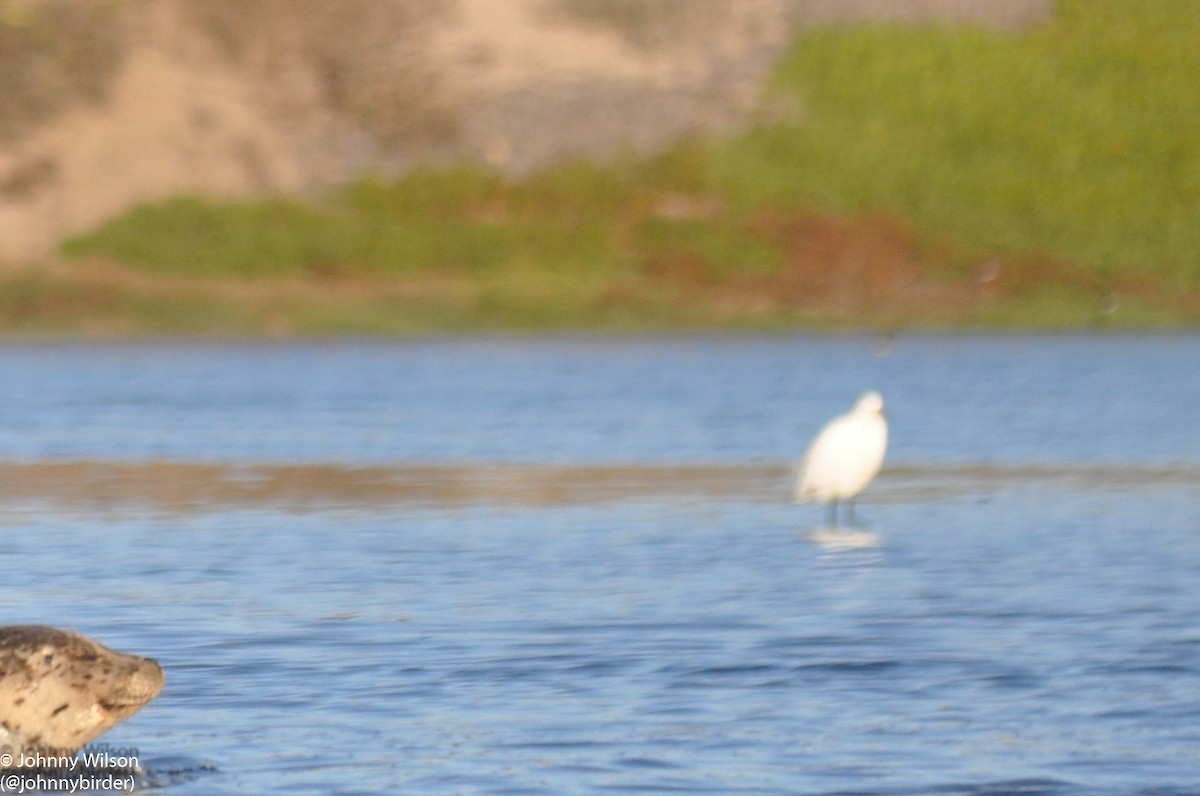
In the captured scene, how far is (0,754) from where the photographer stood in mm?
10164

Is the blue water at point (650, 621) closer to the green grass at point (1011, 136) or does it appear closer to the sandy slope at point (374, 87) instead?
the green grass at point (1011, 136)

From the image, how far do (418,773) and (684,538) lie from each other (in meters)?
8.91

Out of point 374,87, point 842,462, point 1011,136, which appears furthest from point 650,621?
point 374,87

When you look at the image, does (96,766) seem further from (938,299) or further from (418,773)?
(938,299)

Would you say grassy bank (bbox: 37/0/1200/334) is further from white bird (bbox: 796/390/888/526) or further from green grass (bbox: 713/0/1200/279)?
white bird (bbox: 796/390/888/526)

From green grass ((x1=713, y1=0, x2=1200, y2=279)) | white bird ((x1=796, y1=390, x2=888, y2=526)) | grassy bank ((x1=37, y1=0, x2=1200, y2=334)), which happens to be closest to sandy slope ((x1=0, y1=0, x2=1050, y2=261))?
grassy bank ((x1=37, y1=0, x2=1200, y2=334))

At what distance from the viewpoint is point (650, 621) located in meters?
14.5

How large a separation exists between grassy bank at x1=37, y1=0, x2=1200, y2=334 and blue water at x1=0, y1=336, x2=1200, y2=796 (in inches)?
1781

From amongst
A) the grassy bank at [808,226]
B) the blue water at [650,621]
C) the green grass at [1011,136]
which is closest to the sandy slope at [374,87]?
the grassy bank at [808,226]

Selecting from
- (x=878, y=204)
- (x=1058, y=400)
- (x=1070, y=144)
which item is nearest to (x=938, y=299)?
(x=878, y=204)

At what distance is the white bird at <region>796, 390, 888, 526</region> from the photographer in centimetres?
2086

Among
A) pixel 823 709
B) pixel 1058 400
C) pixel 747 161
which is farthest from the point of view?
pixel 747 161

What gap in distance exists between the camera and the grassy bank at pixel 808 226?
76.4 meters

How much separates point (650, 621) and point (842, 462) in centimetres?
661
